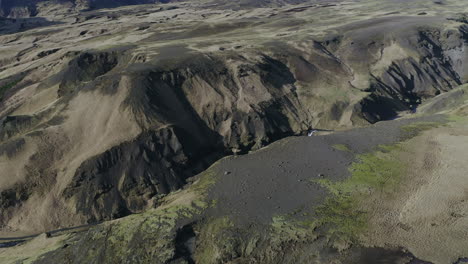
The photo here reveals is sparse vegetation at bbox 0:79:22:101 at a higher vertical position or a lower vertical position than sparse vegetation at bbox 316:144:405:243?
higher

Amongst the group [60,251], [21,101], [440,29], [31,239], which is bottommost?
[31,239]

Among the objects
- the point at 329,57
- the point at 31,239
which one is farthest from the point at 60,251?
the point at 329,57

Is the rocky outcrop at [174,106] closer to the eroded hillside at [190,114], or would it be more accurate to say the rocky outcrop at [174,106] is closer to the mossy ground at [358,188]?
the eroded hillside at [190,114]

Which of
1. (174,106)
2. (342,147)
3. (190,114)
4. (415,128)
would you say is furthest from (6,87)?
(415,128)

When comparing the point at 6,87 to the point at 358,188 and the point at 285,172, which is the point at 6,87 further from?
the point at 358,188

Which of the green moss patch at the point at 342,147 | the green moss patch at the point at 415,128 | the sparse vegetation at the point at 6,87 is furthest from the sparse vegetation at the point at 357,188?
the sparse vegetation at the point at 6,87

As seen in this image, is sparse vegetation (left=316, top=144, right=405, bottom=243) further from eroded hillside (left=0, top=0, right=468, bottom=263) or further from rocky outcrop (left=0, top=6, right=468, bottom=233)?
rocky outcrop (left=0, top=6, right=468, bottom=233)

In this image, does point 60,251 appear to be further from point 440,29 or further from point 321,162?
point 440,29

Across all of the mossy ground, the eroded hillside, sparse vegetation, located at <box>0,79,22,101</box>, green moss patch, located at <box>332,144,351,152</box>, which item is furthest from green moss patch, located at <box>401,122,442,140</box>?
sparse vegetation, located at <box>0,79,22,101</box>
